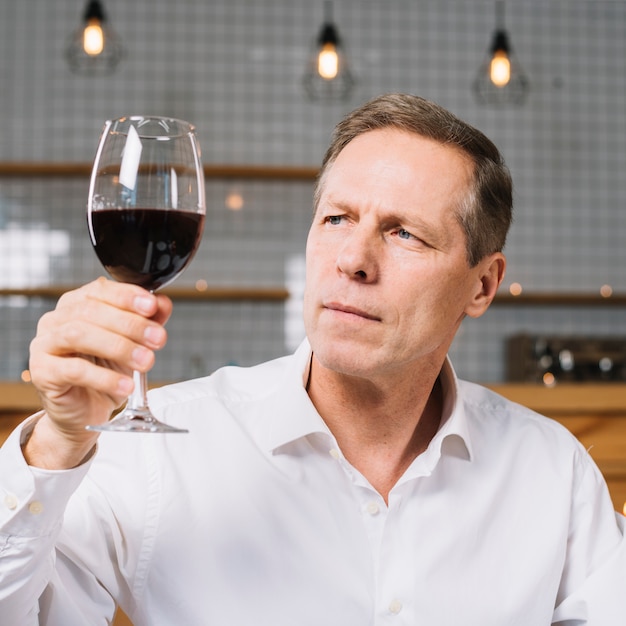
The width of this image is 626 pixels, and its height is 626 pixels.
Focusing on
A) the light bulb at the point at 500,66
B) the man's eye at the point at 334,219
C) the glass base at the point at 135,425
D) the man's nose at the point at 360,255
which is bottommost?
the glass base at the point at 135,425

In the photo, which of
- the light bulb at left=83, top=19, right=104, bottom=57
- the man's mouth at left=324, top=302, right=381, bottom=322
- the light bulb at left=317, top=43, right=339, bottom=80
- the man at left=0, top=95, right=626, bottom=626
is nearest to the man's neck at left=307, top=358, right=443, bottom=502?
the man at left=0, top=95, right=626, bottom=626

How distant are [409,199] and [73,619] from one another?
697mm

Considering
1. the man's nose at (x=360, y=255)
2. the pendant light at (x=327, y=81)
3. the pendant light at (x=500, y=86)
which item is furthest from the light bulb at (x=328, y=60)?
the man's nose at (x=360, y=255)

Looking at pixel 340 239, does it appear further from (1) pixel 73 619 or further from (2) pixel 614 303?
(2) pixel 614 303

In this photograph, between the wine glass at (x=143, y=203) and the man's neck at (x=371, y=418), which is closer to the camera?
the wine glass at (x=143, y=203)

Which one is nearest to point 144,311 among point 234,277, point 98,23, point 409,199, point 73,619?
point 73,619

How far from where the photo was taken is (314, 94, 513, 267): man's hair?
1344 millimetres

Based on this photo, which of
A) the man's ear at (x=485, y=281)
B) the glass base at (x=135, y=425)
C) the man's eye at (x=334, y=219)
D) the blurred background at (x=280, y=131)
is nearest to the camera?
the glass base at (x=135, y=425)

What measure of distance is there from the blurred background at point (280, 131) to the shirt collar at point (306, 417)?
127 inches

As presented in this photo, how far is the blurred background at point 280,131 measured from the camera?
4.74 metres

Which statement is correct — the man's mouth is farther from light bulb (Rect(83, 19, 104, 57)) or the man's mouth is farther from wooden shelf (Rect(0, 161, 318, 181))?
wooden shelf (Rect(0, 161, 318, 181))

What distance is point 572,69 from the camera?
16.5ft

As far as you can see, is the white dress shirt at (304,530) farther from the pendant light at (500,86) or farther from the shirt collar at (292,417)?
the pendant light at (500,86)

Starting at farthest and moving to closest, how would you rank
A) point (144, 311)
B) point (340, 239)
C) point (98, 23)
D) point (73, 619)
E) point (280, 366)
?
point (98, 23) → point (280, 366) → point (340, 239) → point (73, 619) → point (144, 311)
